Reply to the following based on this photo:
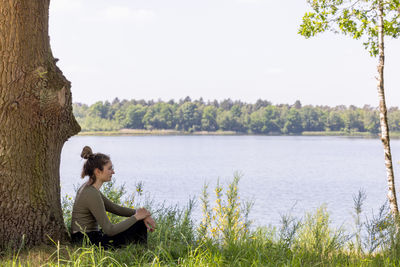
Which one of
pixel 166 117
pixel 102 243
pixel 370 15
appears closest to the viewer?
pixel 102 243

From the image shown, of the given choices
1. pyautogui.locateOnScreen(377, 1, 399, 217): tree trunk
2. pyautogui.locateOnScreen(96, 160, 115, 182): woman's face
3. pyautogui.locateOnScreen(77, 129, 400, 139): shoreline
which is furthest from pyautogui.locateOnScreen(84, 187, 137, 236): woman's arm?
pyautogui.locateOnScreen(77, 129, 400, 139): shoreline

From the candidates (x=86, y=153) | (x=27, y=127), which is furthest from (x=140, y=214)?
(x=27, y=127)

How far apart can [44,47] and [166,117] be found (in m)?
125

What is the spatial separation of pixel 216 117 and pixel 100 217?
131 metres

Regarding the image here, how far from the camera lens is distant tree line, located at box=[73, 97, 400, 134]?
127 m

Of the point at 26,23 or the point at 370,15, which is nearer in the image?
the point at 26,23

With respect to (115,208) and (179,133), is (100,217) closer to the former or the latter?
(115,208)

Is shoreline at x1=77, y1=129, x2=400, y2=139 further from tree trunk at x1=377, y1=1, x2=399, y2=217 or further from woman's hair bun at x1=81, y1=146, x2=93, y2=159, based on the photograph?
woman's hair bun at x1=81, y1=146, x2=93, y2=159

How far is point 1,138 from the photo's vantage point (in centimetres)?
485

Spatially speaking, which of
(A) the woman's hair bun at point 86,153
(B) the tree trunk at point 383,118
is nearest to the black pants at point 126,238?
(A) the woman's hair bun at point 86,153

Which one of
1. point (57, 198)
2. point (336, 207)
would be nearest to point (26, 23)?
point (57, 198)

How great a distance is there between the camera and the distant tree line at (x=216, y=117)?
126688mm

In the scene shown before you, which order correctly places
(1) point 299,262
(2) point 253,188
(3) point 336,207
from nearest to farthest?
(1) point 299,262, (3) point 336,207, (2) point 253,188

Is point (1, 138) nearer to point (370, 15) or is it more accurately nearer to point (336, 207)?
point (370, 15)
